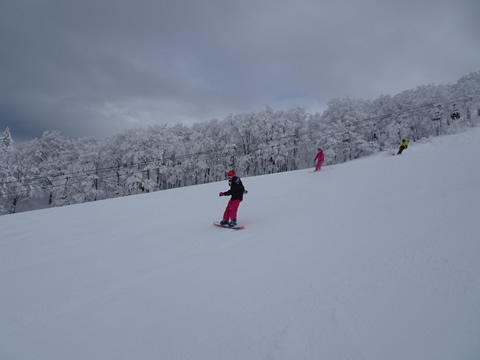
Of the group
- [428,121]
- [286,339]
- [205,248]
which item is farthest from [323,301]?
[428,121]

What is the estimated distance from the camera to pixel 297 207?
25.5 ft

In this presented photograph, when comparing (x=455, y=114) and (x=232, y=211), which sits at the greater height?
(x=455, y=114)

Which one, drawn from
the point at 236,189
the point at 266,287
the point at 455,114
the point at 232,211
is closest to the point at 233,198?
the point at 236,189

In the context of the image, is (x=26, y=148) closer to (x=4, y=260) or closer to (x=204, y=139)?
(x=204, y=139)

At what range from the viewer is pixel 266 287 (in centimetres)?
314

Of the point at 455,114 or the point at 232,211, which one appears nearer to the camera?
the point at 232,211

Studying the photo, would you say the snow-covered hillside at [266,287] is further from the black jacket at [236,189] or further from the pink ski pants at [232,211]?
the black jacket at [236,189]

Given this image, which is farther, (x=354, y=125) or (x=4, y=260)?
(x=354, y=125)

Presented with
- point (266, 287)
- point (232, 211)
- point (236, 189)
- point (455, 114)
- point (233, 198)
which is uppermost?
point (455, 114)

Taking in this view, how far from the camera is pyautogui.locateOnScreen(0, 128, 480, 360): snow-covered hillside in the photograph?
2137mm

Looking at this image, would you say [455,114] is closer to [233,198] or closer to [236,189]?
[236,189]

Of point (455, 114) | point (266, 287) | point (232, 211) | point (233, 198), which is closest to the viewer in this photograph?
point (266, 287)

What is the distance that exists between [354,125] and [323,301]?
40365 mm

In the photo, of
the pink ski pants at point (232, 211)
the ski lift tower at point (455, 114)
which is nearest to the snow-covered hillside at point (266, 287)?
the pink ski pants at point (232, 211)
